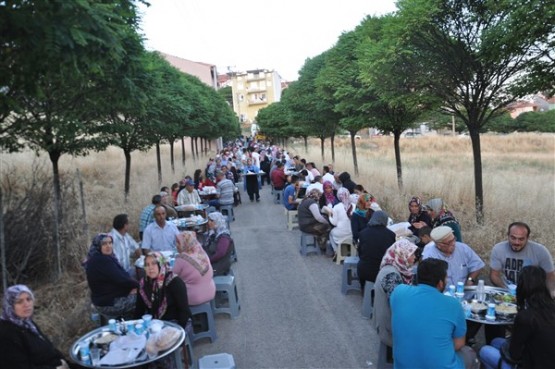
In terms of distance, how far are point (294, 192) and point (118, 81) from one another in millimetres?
6668

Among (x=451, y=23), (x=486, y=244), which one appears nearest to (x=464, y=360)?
(x=486, y=244)

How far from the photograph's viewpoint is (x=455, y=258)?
5.24m

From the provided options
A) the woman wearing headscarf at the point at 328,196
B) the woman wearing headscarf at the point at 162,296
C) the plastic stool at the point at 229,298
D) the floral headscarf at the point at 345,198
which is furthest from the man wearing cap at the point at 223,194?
the woman wearing headscarf at the point at 162,296

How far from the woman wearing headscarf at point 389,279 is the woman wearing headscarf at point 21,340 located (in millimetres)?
3133

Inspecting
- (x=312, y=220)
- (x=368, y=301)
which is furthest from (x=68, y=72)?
(x=312, y=220)

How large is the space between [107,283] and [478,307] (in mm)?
4300

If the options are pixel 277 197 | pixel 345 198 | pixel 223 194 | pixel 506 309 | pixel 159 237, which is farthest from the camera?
pixel 277 197

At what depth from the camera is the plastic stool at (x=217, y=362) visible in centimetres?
458

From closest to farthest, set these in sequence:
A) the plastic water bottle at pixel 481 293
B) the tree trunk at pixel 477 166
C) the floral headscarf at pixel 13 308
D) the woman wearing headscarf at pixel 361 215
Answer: the floral headscarf at pixel 13 308, the plastic water bottle at pixel 481 293, the woman wearing headscarf at pixel 361 215, the tree trunk at pixel 477 166

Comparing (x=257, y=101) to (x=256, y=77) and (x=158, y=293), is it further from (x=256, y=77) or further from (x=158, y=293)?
(x=158, y=293)

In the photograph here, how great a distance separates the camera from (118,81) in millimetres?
6441

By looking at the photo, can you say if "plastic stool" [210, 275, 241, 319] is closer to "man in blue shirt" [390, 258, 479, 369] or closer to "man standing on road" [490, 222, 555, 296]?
"man in blue shirt" [390, 258, 479, 369]

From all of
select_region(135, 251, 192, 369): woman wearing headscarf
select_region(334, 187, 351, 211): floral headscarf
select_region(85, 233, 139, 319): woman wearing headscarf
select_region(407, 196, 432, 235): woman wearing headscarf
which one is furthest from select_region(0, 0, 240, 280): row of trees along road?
select_region(407, 196, 432, 235): woman wearing headscarf

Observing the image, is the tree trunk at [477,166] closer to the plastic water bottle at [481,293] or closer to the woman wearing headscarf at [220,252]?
the plastic water bottle at [481,293]
